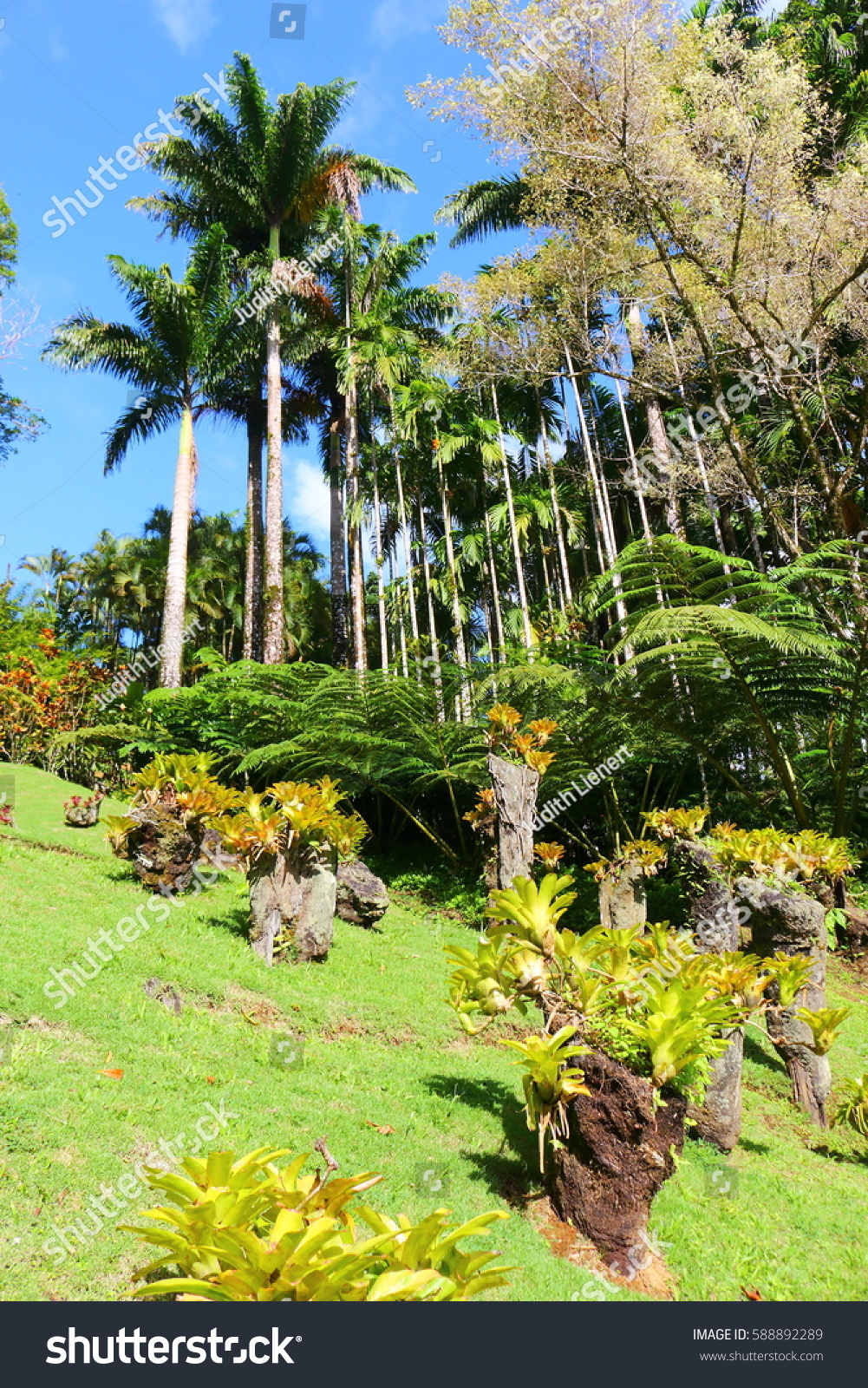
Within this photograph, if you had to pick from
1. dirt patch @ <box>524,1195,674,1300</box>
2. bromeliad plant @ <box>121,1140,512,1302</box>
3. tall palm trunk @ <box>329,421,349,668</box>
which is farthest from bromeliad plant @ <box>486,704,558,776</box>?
tall palm trunk @ <box>329,421,349,668</box>

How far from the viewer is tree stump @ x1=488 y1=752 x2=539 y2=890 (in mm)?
6086

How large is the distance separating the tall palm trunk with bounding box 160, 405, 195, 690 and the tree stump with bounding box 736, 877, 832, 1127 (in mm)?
10999

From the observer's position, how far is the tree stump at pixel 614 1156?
272cm

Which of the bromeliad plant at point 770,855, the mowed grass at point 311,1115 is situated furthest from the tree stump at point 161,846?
the bromeliad plant at point 770,855

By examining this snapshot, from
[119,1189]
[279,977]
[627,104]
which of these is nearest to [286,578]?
[627,104]

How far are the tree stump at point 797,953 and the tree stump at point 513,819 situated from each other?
1596mm

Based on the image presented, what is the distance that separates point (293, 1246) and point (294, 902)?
12.6ft

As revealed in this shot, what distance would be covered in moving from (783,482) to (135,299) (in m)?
12.0

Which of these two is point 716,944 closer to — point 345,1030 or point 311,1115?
point 345,1030

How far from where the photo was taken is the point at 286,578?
95.1 ft

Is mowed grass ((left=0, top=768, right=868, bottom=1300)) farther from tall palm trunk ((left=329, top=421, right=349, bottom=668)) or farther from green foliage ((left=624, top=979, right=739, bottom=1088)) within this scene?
tall palm trunk ((left=329, top=421, right=349, bottom=668))

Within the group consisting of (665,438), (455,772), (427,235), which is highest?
(427,235)

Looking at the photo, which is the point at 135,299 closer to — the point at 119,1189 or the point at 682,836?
the point at 682,836

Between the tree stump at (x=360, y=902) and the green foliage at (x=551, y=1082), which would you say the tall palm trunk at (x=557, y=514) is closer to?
the tree stump at (x=360, y=902)
